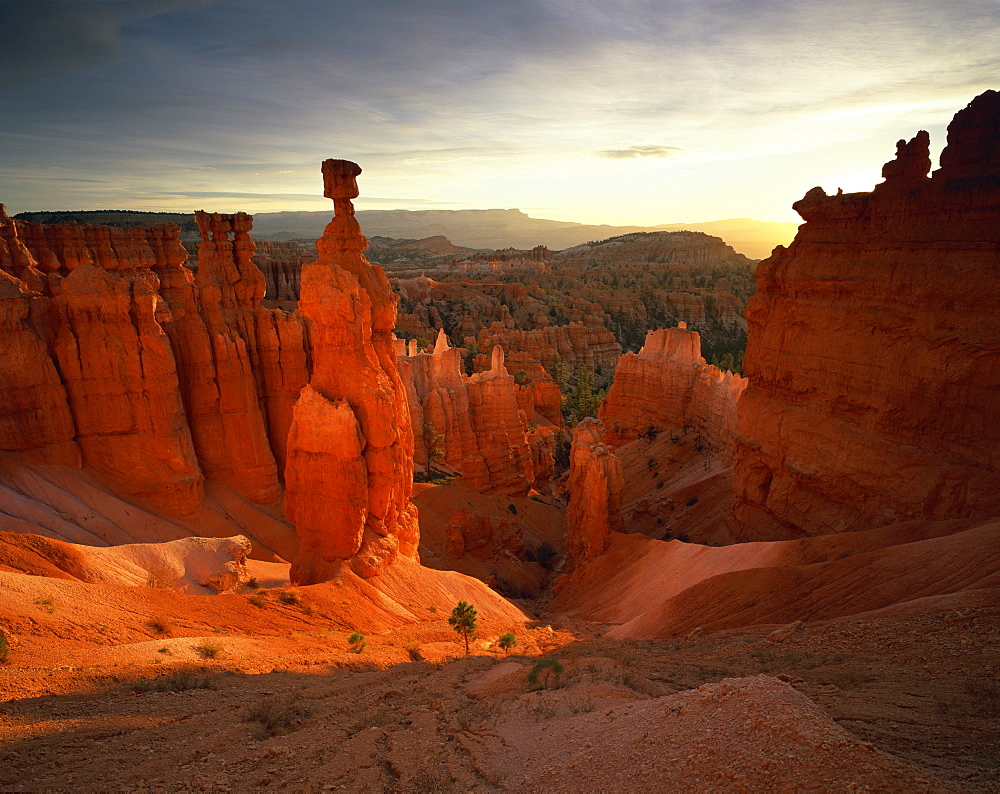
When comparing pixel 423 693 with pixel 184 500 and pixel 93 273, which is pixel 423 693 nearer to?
pixel 184 500

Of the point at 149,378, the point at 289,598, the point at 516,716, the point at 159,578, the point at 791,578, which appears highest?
the point at 149,378

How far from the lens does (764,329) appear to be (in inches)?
863

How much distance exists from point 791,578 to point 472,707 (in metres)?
9.70

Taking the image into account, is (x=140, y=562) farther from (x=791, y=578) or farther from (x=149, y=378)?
(x=791, y=578)

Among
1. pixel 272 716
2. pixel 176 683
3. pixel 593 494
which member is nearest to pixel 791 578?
pixel 593 494

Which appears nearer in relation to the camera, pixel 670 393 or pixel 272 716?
pixel 272 716

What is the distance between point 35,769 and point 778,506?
20575mm

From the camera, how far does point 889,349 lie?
17359mm

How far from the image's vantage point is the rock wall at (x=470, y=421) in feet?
111

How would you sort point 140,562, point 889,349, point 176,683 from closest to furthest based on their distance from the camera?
point 176,683, point 140,562, point 889,349

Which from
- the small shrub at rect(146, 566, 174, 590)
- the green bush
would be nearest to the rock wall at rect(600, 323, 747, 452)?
the green bush

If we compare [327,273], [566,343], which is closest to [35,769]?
[327,273]

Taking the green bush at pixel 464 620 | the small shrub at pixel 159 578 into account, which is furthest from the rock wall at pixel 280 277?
the green bush at pixel 464 620

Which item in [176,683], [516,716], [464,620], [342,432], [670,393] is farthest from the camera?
[670,393]
